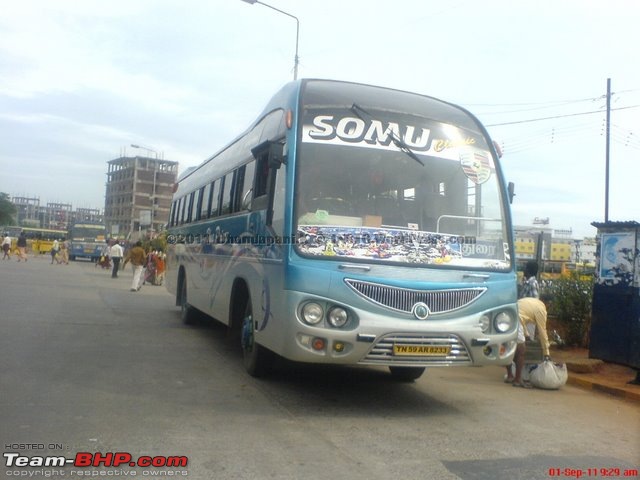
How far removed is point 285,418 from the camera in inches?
250

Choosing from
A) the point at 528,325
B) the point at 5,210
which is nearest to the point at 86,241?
the point at 528,325

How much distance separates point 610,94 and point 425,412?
81.7ft

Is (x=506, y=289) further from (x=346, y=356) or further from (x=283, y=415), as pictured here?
(x=283, y=415)

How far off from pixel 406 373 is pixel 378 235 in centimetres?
270

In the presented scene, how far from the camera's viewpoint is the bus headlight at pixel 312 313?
6.38m

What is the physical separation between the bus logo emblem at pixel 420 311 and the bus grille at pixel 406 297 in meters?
0.03

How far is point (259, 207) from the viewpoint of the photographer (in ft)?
25.5

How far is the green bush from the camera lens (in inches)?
473

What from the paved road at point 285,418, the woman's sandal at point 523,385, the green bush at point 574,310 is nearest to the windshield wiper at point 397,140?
the paved road at point 285,418

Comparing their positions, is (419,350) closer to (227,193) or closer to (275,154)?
(275,154)

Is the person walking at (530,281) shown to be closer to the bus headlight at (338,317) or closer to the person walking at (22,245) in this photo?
the bus headlight at (338,317)

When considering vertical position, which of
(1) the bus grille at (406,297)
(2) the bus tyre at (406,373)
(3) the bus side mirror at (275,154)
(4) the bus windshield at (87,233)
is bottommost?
(2) the bus tyre at (406,373)

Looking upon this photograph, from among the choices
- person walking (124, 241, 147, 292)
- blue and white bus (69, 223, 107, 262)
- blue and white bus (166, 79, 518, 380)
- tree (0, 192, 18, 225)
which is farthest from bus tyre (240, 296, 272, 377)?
tree (0, 192, 18, 225)

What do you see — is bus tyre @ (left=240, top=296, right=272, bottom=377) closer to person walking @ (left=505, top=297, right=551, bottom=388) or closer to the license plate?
the license plate
